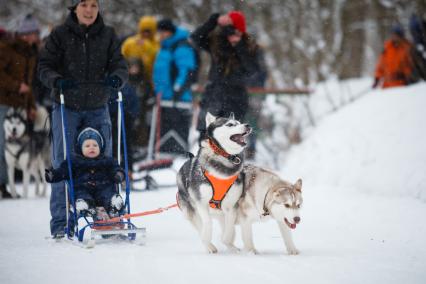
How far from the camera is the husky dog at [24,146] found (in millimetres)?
8484

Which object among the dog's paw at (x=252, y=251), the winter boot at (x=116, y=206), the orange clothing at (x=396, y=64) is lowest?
the dog's paw at (x=252, y=251)

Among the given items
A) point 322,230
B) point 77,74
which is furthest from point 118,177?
point 322,230

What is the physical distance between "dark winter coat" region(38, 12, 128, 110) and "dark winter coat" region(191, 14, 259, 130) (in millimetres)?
1758

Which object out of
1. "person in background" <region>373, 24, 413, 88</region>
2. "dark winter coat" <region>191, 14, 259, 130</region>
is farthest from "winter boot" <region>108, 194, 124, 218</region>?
"person in background" <region>373, 24, 413, 88</region>

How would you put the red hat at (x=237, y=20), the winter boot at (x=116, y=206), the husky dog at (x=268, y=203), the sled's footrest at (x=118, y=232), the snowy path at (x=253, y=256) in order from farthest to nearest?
the red hat at (x=237, y=20) → the winter boot at (x=116, y=206) → the sled's footrest at (x=118, y=232) → the husky dog at (x=268, y=203) → the snowy path at (x=253, y=256)

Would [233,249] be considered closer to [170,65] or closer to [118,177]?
[118,177]

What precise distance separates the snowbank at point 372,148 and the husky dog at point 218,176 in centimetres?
282

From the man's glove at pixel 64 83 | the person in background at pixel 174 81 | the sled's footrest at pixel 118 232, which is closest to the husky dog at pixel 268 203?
the sled's footrest at pixel 118 232

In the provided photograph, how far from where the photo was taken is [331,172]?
29.3ft

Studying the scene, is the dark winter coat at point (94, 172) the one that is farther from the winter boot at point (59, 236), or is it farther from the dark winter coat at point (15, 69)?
the dark winter coat at point (15, 69)

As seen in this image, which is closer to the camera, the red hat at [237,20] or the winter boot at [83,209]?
the winter boot at [83,209]

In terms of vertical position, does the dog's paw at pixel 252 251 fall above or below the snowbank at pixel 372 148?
below

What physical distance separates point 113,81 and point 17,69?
3746 millimetres

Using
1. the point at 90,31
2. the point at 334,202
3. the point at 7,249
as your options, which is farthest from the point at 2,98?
the point at 334,202
